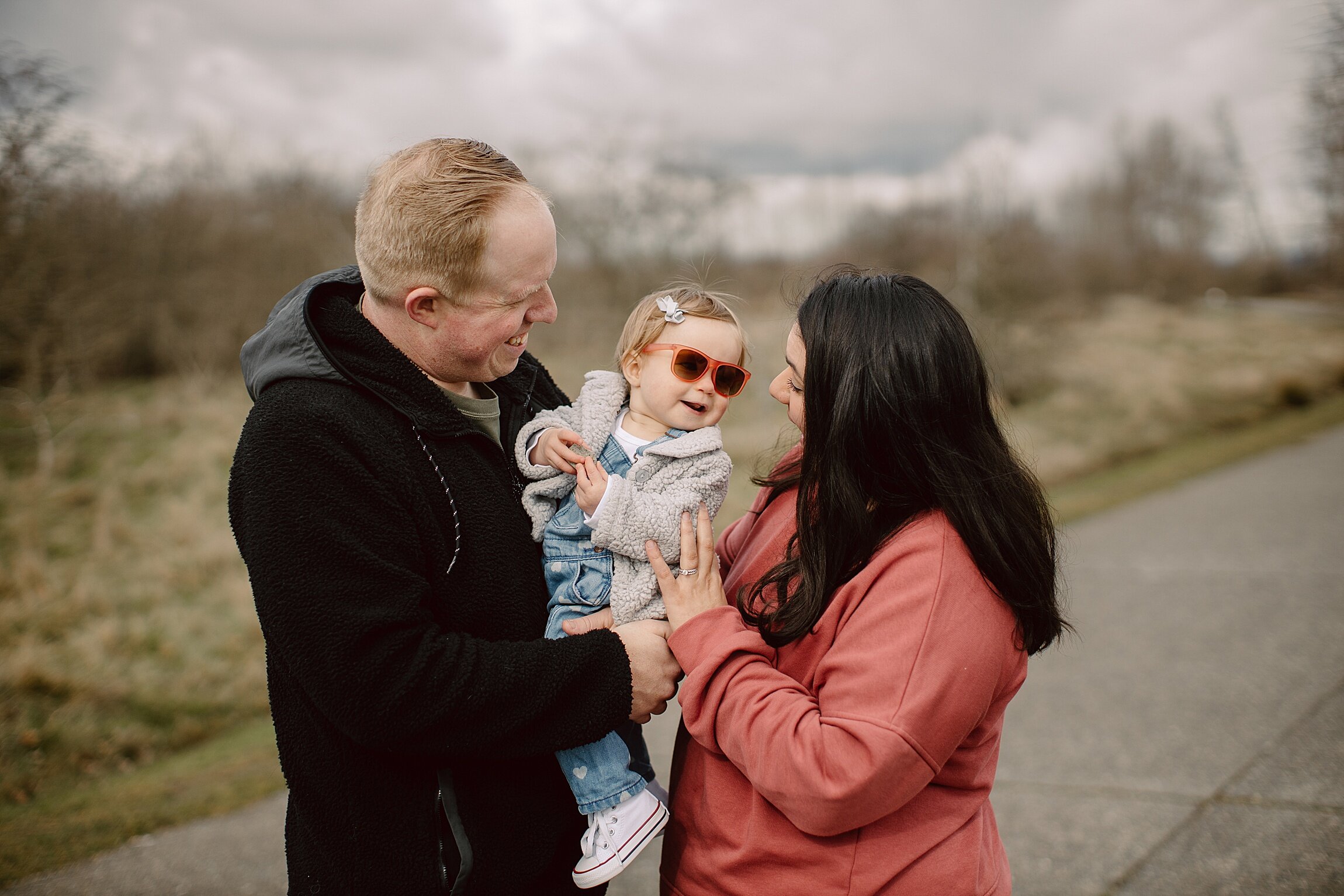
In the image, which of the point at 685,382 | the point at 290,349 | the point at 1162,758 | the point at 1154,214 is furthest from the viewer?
the point at 1154,214

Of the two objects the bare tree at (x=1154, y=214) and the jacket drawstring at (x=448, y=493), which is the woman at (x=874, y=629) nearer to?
the jacket drawstring at (x=448, y=493)

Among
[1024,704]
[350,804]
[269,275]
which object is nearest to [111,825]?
[350,804]

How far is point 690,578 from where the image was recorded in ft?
5.77

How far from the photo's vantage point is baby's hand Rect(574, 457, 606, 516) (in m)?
1.79

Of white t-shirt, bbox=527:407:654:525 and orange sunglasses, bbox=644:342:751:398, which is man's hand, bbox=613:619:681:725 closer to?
white t-shirt, bbox=527:407:654:525

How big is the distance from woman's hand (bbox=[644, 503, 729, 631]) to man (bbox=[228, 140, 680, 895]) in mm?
83

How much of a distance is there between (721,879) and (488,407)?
1.14 metres

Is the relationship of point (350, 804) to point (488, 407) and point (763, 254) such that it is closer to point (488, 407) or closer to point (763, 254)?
point (488, 407)

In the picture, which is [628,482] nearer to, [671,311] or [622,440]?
[622,440]

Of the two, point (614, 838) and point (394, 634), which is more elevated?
point (394, 634)

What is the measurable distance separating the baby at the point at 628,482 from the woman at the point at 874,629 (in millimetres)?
115

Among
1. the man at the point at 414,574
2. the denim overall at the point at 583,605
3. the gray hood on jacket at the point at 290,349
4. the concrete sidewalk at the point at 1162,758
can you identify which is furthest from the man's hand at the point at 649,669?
the concrete sidewalk at the point at 1162,758

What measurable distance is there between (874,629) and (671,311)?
36.4 inches

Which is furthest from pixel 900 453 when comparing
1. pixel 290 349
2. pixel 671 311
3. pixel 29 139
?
pixel 29 139
